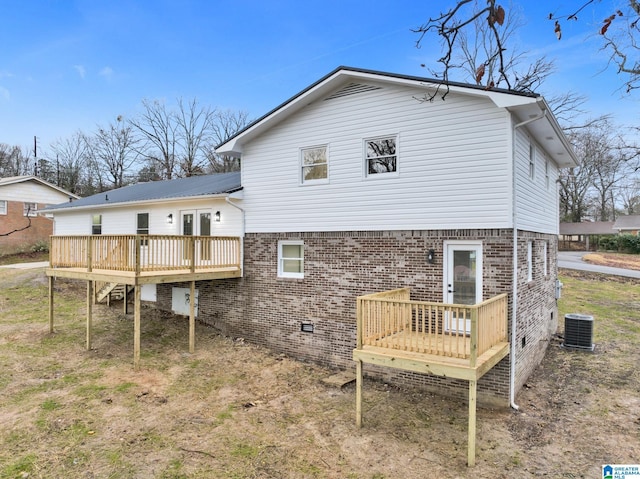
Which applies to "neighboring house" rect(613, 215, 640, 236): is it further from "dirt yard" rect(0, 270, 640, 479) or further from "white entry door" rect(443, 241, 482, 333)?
"white entry door" rect(443, 241, 482, 333)

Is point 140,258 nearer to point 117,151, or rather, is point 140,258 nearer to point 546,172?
point 546,172

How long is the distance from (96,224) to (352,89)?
12430mm

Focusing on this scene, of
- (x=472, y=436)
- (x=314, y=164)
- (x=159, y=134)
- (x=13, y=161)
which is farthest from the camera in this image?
(x=13, y=161)

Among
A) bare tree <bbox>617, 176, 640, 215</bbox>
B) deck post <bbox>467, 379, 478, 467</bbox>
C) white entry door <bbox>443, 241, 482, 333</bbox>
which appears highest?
bare tree <bbox>617, 176, 640, 215</bbox>

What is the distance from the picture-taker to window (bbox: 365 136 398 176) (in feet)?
29.3

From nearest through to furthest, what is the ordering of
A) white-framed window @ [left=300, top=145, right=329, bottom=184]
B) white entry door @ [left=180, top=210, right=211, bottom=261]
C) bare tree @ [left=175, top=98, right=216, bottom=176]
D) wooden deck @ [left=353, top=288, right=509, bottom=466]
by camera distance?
1. wooden deck @ [left=353, top=288, right=509, bottom=466]
2. white-framed window @ [left=300, top=145, right=329, bottom=184]
3. white entry door @ [left=180, top=210, right=211, bottom=261]
4. bare tree @ [left=175, top=98, right=216, bottom=176]

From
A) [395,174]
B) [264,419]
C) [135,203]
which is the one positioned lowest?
[264,419]

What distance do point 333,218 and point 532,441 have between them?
6.04 m

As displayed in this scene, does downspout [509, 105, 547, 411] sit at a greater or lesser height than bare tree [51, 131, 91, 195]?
lesser

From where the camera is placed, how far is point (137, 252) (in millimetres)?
9102

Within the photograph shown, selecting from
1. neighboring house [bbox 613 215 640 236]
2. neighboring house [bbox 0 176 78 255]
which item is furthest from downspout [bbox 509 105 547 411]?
neighboring house [bbox 613 215 640 236]

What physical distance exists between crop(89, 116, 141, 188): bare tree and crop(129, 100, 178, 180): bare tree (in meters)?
0.90

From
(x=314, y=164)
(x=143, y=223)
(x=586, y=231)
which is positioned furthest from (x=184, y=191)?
(x=586, y=231)

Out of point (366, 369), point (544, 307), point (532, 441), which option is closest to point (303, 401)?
point (366, 369)
